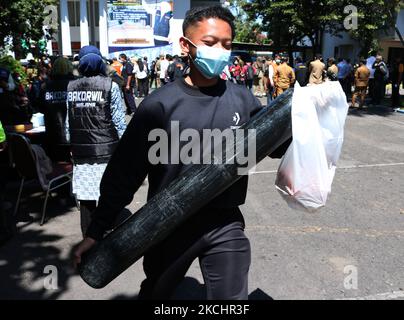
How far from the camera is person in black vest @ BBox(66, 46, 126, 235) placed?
369cm

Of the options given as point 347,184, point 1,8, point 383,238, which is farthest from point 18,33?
point 383,238

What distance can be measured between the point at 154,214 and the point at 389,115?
41.6ft

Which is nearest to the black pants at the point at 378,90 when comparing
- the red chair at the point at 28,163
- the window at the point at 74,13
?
the red chair at the point at 28,163

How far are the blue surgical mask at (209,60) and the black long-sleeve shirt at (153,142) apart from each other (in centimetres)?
9

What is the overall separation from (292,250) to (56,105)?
2932 mm

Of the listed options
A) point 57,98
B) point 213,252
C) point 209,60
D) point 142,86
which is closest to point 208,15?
point 209,60

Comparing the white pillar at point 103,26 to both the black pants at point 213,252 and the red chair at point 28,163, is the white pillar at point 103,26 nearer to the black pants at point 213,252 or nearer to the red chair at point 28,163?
the red chair at point 28,163

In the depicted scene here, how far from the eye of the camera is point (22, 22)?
1808 centimetres

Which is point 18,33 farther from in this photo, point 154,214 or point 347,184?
point 154,214

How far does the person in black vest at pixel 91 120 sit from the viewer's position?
369cm

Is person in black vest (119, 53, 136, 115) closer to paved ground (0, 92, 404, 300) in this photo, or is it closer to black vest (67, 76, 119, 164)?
paved ground (0, 92, 404, 300)

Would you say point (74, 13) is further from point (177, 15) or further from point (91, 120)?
point (91, 120)

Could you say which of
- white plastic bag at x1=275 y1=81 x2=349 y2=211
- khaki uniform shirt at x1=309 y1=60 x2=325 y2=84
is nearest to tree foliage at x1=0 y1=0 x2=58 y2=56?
khaki uniform shirt at x1=309 y1=60 x2=325 y2=84
